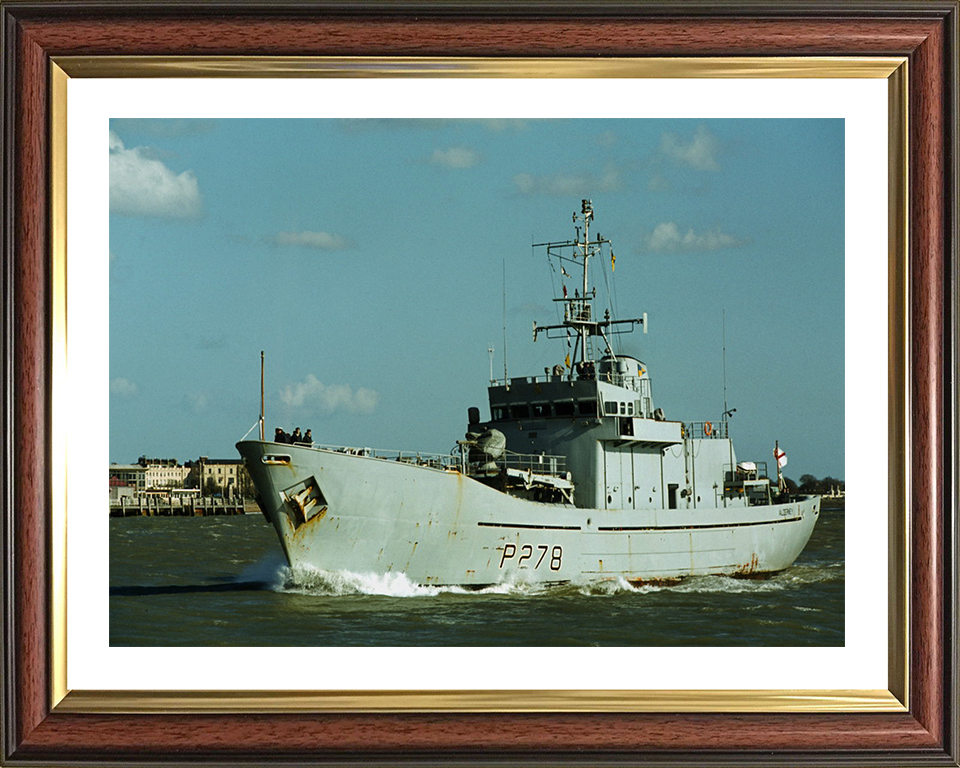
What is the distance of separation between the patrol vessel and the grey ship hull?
0.01 m

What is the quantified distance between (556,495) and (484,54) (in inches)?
206

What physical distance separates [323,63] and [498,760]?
2.82 m

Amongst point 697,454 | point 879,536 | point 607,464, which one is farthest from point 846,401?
point 607,464

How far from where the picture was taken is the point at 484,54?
12.0 feet

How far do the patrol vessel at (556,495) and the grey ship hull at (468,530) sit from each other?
0.05ft

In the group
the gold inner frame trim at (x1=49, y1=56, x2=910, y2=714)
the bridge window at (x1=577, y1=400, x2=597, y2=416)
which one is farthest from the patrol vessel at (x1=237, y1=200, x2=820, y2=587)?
the gold inner frame trim at (x1=49, y1=56, x2=910, y2=714)

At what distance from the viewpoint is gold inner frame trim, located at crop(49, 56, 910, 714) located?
3598mm

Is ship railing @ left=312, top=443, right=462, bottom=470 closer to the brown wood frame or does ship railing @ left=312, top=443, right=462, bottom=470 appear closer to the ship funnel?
the ship funnel

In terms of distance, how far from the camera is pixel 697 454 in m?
7.98

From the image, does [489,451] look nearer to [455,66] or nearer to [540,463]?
[540,463]

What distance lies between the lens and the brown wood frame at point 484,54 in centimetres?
356

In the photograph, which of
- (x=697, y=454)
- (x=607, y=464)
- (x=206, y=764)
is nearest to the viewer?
(x=206, y=764)

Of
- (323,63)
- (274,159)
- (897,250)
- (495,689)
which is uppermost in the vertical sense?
(323,63)

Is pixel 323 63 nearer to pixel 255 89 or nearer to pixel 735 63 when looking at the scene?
pixel 255 89
